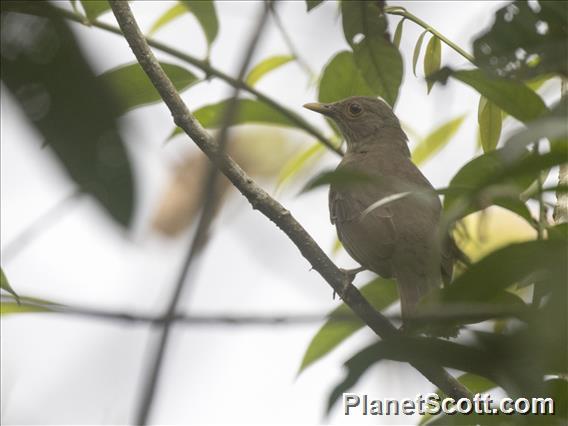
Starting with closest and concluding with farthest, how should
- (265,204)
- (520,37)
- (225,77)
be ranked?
(520,37), (265,204), (225,77)

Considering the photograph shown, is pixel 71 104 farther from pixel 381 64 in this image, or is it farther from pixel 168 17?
pixel 168 17

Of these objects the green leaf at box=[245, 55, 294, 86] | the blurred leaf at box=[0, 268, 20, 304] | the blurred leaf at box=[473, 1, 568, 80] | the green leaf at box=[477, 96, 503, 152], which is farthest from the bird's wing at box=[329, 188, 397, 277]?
the blurred leaf at box=[0, 268, 20, 304]

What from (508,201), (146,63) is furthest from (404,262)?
(146,63)

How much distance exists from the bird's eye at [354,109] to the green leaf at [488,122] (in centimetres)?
251

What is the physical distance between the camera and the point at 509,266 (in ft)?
5.25

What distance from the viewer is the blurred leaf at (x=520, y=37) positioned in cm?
233

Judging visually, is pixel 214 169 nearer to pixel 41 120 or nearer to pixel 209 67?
pixel 41 120

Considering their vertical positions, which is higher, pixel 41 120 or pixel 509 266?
pixel 509 266

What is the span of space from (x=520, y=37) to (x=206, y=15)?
71.8 inches

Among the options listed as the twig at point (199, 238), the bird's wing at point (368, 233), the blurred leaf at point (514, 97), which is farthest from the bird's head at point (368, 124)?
the twig at point (199, 238)

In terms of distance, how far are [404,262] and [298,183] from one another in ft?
2.76

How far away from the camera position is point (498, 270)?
1.61 metres

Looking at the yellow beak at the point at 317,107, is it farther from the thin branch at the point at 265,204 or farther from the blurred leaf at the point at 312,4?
the blurred leaf at the point at 312,4

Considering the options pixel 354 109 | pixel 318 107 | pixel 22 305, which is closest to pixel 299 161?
pixel 318 107
